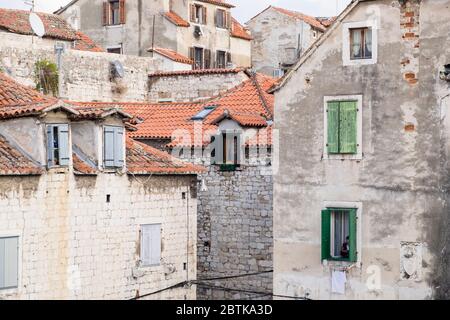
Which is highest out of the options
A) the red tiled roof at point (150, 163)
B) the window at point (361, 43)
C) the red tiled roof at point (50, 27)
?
the red tiled roof at point (50, 27)

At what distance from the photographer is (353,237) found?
25719 millimetres

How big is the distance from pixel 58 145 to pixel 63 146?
13 cm

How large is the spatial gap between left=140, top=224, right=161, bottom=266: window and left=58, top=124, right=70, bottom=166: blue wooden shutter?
3375 millimetres

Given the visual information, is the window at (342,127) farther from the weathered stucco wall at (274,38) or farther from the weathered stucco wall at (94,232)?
the weathered stucco wall at (274,38)

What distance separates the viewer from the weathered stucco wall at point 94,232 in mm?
24859

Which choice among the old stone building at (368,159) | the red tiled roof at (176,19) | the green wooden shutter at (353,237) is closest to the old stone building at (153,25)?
the red tiled roof at (176,19)

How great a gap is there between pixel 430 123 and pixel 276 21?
34.8 m

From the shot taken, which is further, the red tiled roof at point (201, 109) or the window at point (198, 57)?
the window at point (198, 57)

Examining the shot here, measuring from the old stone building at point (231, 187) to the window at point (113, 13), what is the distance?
1752 centimetres

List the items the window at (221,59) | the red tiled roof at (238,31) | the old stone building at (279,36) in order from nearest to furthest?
the old stone building at (279,36) → the window at (221,59) → the red tiled roof at (238,31)

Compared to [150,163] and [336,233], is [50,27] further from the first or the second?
[336,233]
